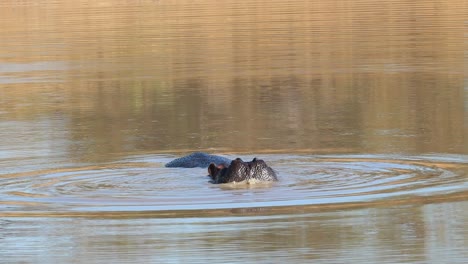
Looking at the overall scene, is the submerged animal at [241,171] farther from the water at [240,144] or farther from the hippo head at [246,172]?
the water at [240,144]

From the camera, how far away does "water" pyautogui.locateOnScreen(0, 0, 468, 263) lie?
420 inches

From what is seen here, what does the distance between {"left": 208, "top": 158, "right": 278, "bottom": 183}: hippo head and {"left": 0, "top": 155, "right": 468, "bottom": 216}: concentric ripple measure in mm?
98

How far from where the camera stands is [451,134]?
17438 mm

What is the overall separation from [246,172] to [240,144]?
11.6 ft

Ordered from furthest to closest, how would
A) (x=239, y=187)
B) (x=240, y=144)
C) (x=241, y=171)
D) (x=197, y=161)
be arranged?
1. (x=240, y=144)
2. (x=197, y=161)
3. (x=241, y=171)
4. (x=239, y=187)

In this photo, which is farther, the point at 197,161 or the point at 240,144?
the point at 240,144

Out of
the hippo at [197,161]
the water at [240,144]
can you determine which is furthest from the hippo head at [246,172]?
the hippo at [197,161]

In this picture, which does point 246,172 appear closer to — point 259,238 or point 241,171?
point 241,171

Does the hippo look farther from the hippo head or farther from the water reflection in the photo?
the water reflection

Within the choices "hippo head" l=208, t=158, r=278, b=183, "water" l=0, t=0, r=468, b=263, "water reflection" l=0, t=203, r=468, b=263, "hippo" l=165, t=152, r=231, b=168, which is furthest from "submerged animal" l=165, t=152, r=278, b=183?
"water reflection" l=0, t=203, r=468, b=263

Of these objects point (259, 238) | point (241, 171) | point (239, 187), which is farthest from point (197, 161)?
point (259, 238)

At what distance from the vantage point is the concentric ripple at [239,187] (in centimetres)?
1245

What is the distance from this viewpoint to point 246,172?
540 inches

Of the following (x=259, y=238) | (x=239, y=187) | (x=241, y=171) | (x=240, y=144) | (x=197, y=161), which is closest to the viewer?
(x=259, y=238)
